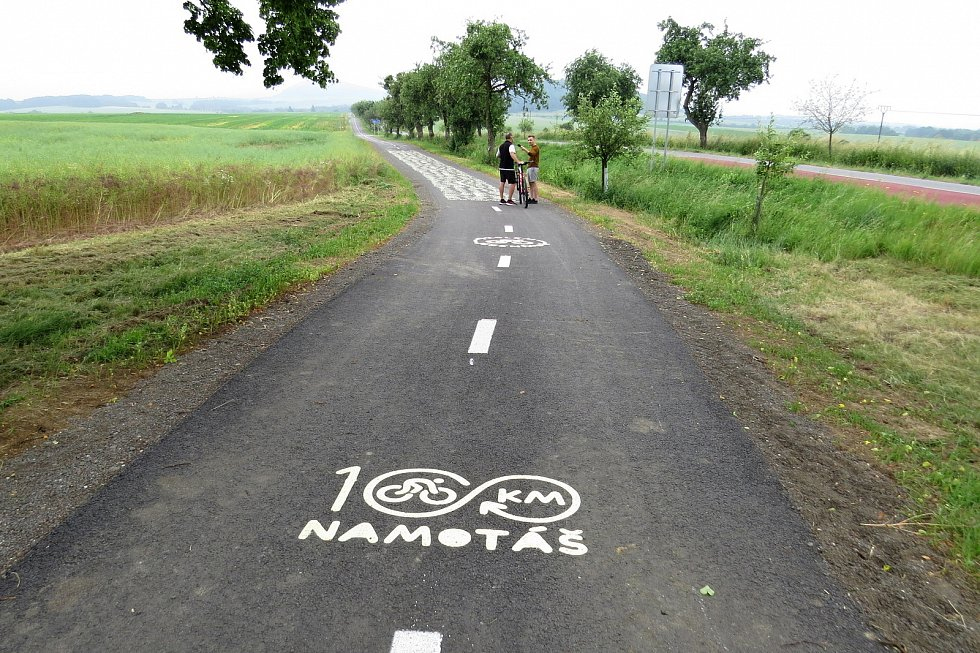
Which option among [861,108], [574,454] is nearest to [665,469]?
[574,454]

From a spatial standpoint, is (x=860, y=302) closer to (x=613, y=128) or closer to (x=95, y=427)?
(x=95, y=427)

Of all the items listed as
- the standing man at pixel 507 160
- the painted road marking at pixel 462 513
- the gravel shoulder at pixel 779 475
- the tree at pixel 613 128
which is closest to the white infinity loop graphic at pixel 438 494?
the painted road marking at pixel 462 513

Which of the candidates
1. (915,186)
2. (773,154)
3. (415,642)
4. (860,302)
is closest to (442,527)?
(415,642)

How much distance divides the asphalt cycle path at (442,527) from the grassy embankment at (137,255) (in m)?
1.53

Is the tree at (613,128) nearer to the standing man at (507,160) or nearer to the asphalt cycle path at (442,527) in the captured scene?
the standing man at (507,160)

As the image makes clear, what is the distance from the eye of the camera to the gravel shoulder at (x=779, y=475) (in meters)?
2.89

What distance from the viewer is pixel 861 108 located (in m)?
37.5

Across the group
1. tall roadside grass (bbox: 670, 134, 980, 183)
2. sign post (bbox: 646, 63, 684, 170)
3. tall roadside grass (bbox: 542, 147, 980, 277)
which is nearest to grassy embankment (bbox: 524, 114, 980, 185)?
tall roadside grass (bbox: 670, 134, 980, 183)

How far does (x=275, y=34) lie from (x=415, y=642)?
32.2 ft

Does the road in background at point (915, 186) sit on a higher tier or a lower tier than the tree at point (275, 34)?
lower

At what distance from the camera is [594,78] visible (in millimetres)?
59281

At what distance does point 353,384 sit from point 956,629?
174 inches

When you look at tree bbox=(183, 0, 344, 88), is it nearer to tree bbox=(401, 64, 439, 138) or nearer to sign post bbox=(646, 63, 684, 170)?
sign post bbox=(646, 63, 684, 170)

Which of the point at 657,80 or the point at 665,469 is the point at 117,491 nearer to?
the point at 665,469
